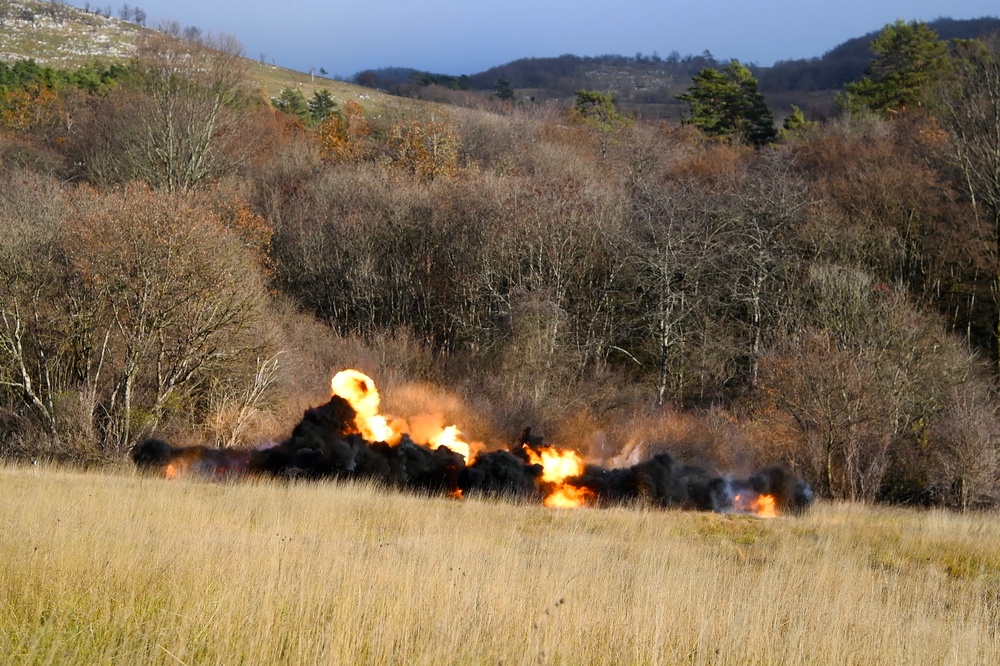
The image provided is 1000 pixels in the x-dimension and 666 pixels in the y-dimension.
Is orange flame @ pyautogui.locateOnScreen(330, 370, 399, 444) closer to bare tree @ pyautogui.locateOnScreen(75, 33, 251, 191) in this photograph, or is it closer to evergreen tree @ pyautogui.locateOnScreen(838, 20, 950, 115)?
bare tree @ pyautogui.locateOnScreen(75, 33, 251, 191)

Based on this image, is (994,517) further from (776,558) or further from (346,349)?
(346,349)

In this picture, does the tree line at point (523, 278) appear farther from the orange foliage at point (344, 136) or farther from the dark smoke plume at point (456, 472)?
the dark smoke plume at point (456, 472)

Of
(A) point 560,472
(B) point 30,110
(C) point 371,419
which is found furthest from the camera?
(B) point 30,110

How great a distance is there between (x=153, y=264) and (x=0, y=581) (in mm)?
20482

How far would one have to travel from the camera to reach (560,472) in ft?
82.0

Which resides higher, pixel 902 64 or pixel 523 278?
pixel 902 64

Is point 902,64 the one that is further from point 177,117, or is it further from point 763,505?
point 763,505

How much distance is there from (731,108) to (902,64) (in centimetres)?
1286

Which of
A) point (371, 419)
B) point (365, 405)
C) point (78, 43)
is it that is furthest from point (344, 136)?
point (78, 43)

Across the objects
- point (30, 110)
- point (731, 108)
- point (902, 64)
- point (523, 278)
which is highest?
point (902, 64)

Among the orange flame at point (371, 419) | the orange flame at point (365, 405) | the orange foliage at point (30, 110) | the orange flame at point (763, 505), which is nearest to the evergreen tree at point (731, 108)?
the orange foliage at point (30, 110)

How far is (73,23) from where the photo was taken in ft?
459

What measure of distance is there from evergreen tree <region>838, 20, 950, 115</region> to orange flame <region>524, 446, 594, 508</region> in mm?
52425

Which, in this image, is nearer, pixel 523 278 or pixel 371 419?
pixel 371 419
